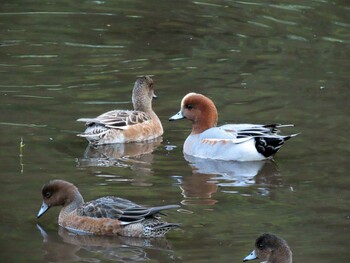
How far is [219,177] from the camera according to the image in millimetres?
12609

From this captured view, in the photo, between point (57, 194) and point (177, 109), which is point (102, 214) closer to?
point (57, 194)

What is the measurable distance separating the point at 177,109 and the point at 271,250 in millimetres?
6149

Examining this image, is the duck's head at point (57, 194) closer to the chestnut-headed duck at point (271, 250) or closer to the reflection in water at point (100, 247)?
the reflection in water at point (100, 247)

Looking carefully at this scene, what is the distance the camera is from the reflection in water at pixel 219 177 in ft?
38.9

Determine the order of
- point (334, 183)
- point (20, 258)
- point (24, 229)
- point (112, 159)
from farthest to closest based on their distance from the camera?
point (112, 159) → point (334, 183) → point (24, 229) → point (20, 258)

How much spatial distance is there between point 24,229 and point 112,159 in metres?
2.94

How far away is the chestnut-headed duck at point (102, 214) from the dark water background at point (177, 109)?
13 cm

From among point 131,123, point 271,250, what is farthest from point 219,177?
point 271,250

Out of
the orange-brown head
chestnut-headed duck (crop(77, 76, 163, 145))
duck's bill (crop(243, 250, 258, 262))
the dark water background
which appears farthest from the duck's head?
the orange-brown head

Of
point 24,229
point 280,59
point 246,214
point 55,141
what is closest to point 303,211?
point 246,214

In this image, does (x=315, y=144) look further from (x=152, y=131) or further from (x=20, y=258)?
(x=20, y=258)

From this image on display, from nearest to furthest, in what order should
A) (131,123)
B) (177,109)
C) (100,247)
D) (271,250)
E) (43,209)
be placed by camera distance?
(271,250), (100,247), (43,209), (131,123), (177,109)

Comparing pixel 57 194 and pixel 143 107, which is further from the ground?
pixel 57 194

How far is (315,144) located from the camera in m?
13.5
